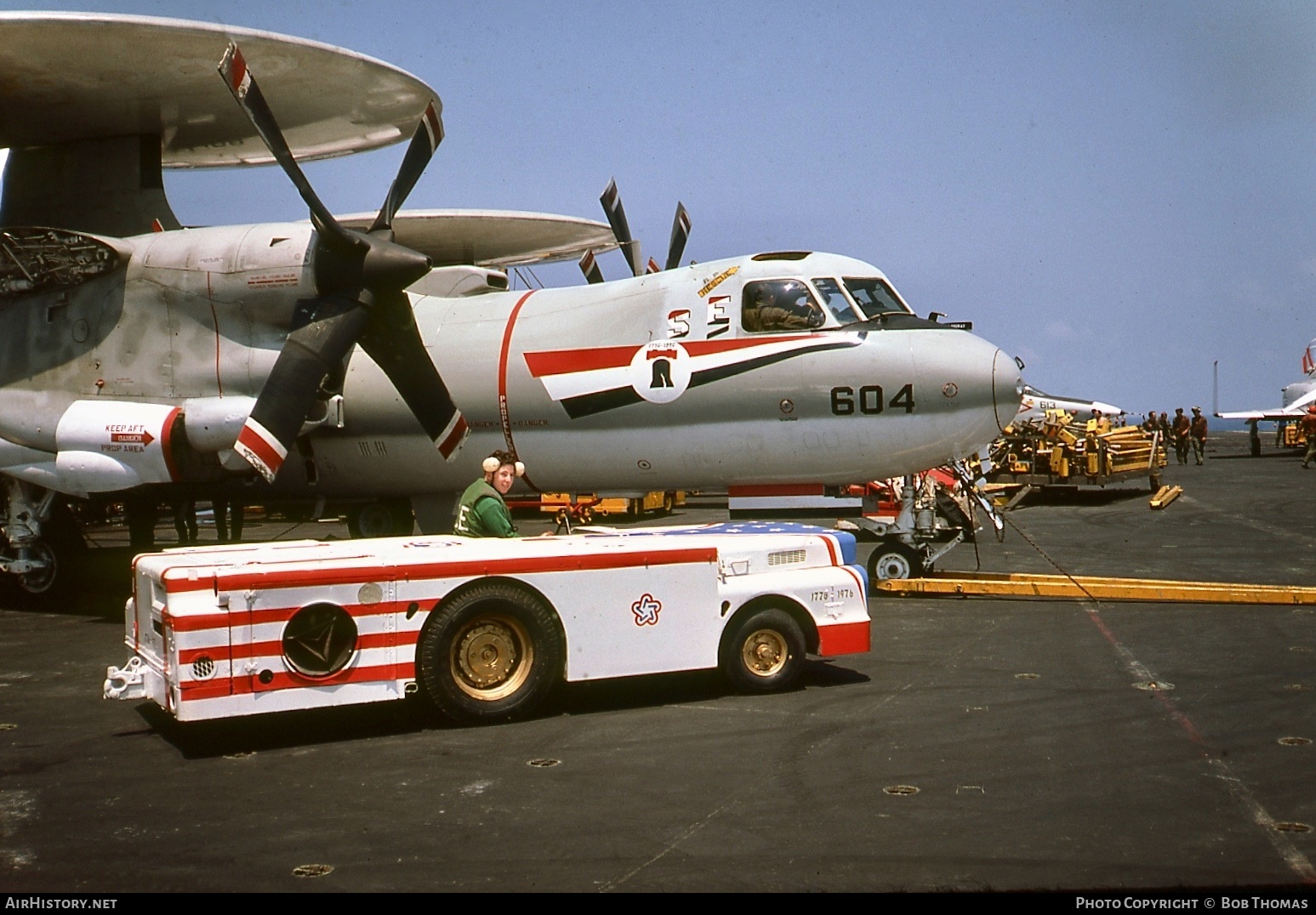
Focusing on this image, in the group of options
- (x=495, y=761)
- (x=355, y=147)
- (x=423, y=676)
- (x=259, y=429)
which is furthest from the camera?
(x=355, y=147)

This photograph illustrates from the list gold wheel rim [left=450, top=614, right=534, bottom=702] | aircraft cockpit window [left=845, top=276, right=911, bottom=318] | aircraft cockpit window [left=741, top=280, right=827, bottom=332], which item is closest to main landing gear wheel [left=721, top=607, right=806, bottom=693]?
gold wheel rim [left=450, top=614, right=534, bottom=702]

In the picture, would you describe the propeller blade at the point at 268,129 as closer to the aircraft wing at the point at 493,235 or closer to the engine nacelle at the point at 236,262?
the engine nacelle at the point at 236,262

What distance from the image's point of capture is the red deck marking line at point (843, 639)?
9875mm

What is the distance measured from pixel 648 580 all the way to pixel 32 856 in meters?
4.73

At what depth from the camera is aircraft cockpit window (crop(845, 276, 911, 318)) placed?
559 inches

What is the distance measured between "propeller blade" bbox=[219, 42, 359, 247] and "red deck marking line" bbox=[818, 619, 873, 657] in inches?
313

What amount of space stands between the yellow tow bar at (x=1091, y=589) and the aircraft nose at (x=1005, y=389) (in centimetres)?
225

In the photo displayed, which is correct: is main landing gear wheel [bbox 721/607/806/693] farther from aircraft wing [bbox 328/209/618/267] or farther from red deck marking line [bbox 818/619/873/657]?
aircraft wing [bbox 328/209/618/267]

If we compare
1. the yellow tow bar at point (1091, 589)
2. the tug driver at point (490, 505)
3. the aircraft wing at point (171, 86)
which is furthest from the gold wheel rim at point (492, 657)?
the aircraft wing at point (171, 86)

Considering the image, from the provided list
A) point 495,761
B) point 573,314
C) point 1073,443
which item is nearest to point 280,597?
point 495,761

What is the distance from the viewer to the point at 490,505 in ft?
33.4

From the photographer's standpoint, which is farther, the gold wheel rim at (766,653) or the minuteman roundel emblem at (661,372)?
the minuteman roundel emblem at (661,372)

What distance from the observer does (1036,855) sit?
5754 millimetres

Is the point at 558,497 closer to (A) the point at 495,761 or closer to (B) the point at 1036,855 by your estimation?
(A) the point at 495,761
